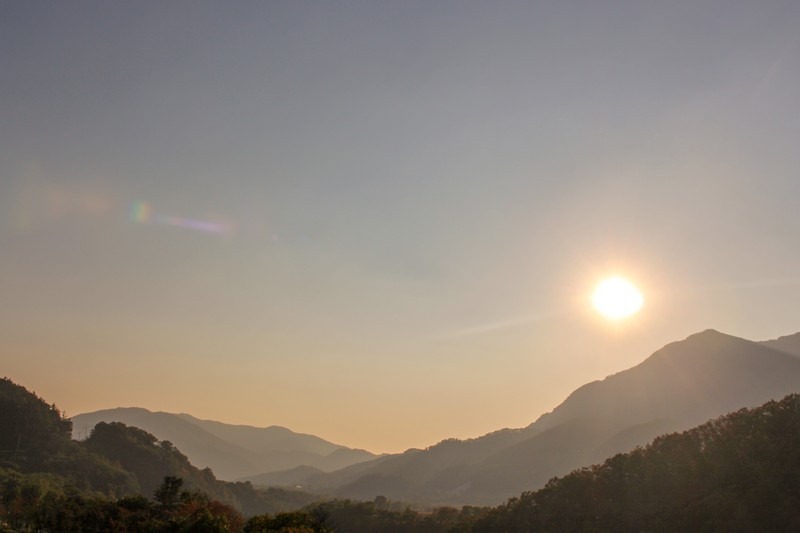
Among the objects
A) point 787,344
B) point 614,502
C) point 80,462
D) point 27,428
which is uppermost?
point 787,344

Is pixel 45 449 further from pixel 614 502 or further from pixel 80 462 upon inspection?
pixel 614 502

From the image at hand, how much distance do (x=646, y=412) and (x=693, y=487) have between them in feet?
462

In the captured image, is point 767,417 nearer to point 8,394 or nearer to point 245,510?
point 245,510

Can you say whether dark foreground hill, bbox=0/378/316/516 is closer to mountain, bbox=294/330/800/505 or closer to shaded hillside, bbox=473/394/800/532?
shaded hillside, bbox=473/394/800/532

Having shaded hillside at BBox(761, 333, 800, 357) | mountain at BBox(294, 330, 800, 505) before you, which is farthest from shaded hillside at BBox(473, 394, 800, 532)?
shaded hillside at BBox(761, 333, 800, 357)

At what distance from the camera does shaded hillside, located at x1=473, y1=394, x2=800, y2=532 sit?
4034 cm

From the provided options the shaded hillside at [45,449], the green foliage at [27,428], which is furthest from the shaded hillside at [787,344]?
the green foliage at [27,428]

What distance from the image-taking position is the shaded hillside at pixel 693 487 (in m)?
40.3

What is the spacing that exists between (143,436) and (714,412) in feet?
469

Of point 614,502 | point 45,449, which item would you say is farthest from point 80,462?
point 614,502

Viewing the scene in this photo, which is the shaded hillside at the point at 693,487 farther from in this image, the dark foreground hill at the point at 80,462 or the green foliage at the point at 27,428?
the green foliage at the point at 27,428

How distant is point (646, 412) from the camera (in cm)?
17338

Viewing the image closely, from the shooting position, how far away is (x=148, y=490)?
4178 inches

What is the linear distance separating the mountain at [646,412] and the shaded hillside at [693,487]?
99862 millimetres
